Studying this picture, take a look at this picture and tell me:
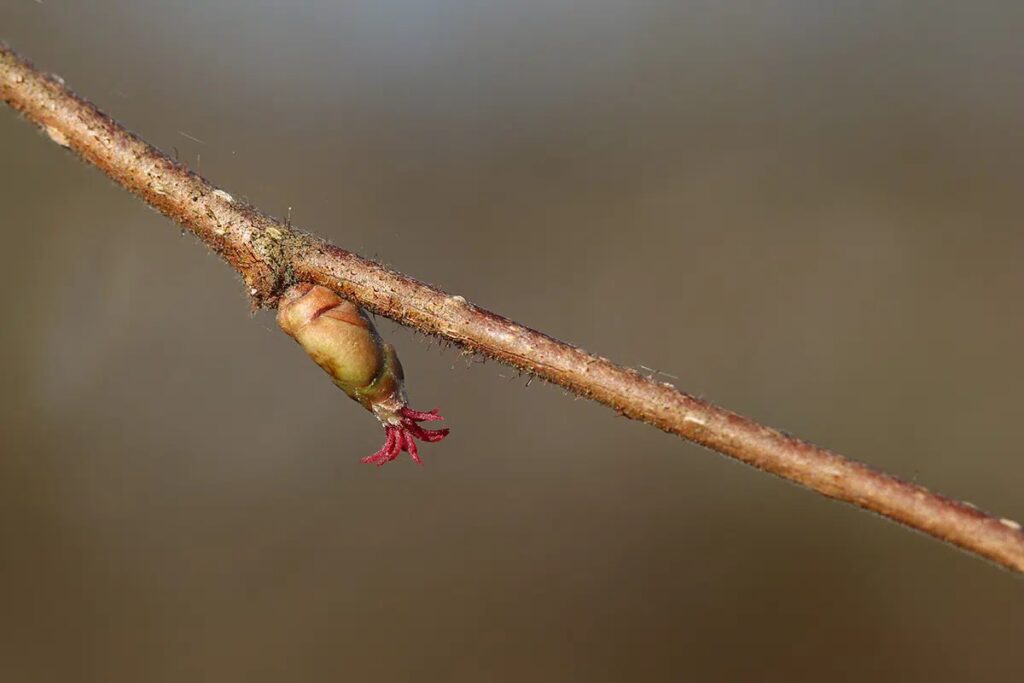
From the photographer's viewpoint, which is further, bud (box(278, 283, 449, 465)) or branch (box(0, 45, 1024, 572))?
bud (box(278, 283, 449, 465))

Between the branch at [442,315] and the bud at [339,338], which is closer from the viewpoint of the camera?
the branch at [442,315]

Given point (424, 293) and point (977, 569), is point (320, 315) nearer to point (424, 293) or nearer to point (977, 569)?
point (424, 293)

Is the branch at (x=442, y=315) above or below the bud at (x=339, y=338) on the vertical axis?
above

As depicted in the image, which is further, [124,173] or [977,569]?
[977,569]

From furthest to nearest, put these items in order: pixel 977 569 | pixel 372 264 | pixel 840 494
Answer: pixel 977 569, pixel 372 264, pixel 840 494

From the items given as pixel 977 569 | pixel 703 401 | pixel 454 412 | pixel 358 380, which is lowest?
pixel 358 380

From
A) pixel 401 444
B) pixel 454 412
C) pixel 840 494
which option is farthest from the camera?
pixel 454 412

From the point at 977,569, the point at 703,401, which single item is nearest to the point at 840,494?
the point at 703,401

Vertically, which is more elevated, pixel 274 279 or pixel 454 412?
pixel 454 412
